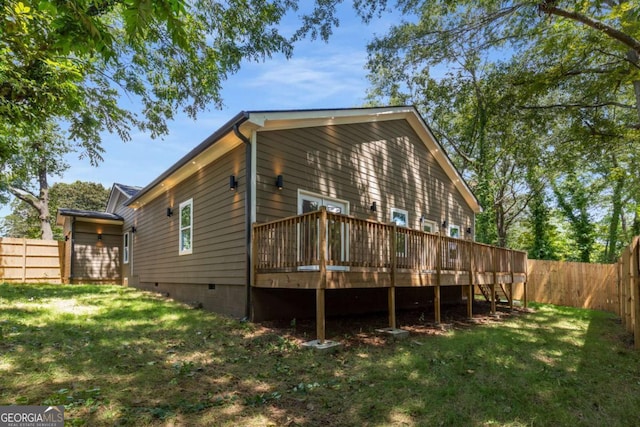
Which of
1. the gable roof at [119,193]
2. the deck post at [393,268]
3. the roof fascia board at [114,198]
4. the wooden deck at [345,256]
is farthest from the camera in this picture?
the roof fascia board at [114,198]

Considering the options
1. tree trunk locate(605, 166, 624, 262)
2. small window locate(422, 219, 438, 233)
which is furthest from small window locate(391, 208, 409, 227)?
tree trunk locate(605, 166, 624, 262)

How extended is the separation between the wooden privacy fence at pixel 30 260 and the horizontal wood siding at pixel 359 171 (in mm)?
11900

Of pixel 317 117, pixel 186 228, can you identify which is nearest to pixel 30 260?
pixel 186 228

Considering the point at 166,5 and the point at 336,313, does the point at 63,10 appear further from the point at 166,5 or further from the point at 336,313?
the point at 336,313

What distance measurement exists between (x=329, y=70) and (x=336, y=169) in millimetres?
6325

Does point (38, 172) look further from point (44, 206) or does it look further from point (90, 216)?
point (90, 216)

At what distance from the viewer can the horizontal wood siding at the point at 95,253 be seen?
15.6 m

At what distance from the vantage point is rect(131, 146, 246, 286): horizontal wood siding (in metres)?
7.64

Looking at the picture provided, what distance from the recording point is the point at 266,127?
7.56 metres

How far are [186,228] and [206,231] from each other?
1.40 m

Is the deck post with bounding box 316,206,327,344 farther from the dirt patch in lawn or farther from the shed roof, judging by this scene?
the shed roof

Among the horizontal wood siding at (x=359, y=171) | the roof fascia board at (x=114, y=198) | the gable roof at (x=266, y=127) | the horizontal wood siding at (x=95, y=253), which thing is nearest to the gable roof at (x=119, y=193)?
the roof fascia board at (x=114, y=198)

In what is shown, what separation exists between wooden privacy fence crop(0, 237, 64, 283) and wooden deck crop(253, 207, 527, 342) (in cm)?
1200

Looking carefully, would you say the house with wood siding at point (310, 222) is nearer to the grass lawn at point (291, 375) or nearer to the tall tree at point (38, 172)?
the grass lawn at point (291, 375)
